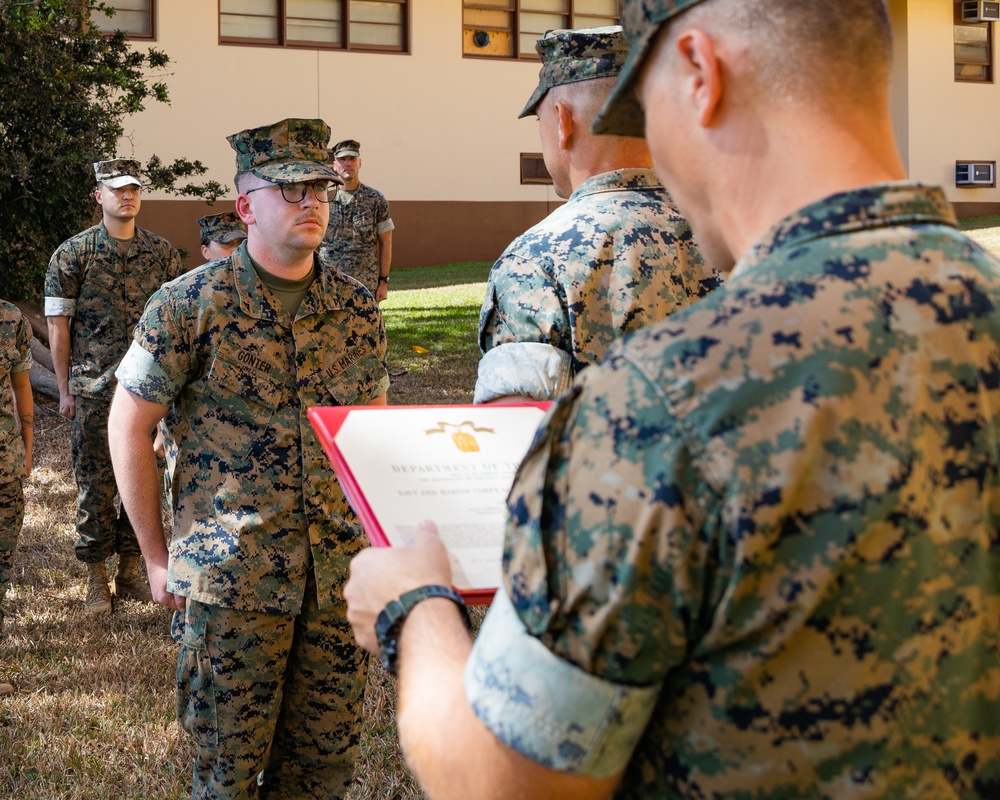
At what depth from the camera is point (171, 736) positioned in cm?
471

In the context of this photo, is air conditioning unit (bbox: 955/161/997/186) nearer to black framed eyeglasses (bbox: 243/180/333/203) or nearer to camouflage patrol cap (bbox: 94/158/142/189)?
camouflage patrol cap (bbox: 94/158/142/189)

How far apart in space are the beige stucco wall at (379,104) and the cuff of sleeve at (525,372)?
19.8 m

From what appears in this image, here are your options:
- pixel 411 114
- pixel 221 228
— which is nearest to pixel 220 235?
pixel 221 228

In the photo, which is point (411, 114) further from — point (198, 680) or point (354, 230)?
point (198, 680)

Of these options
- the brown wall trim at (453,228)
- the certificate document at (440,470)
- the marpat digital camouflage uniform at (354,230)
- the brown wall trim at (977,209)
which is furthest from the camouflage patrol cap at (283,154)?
the brown wall trim at (977,209)

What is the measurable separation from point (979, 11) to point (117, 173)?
2356 centimetres

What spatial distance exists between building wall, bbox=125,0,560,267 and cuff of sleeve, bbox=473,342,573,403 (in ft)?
63.4

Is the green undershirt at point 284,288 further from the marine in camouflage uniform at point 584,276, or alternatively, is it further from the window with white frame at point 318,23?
the window with white frame at point 318,23

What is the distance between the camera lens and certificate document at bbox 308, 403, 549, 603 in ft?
5.24

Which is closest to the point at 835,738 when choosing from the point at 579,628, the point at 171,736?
the point at 579,628

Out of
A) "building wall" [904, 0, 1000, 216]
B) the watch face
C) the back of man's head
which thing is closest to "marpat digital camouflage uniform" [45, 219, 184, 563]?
the watch face

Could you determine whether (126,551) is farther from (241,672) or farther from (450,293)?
(450,293)

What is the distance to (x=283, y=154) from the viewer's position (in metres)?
3.91

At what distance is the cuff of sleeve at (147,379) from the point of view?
3.40 m
